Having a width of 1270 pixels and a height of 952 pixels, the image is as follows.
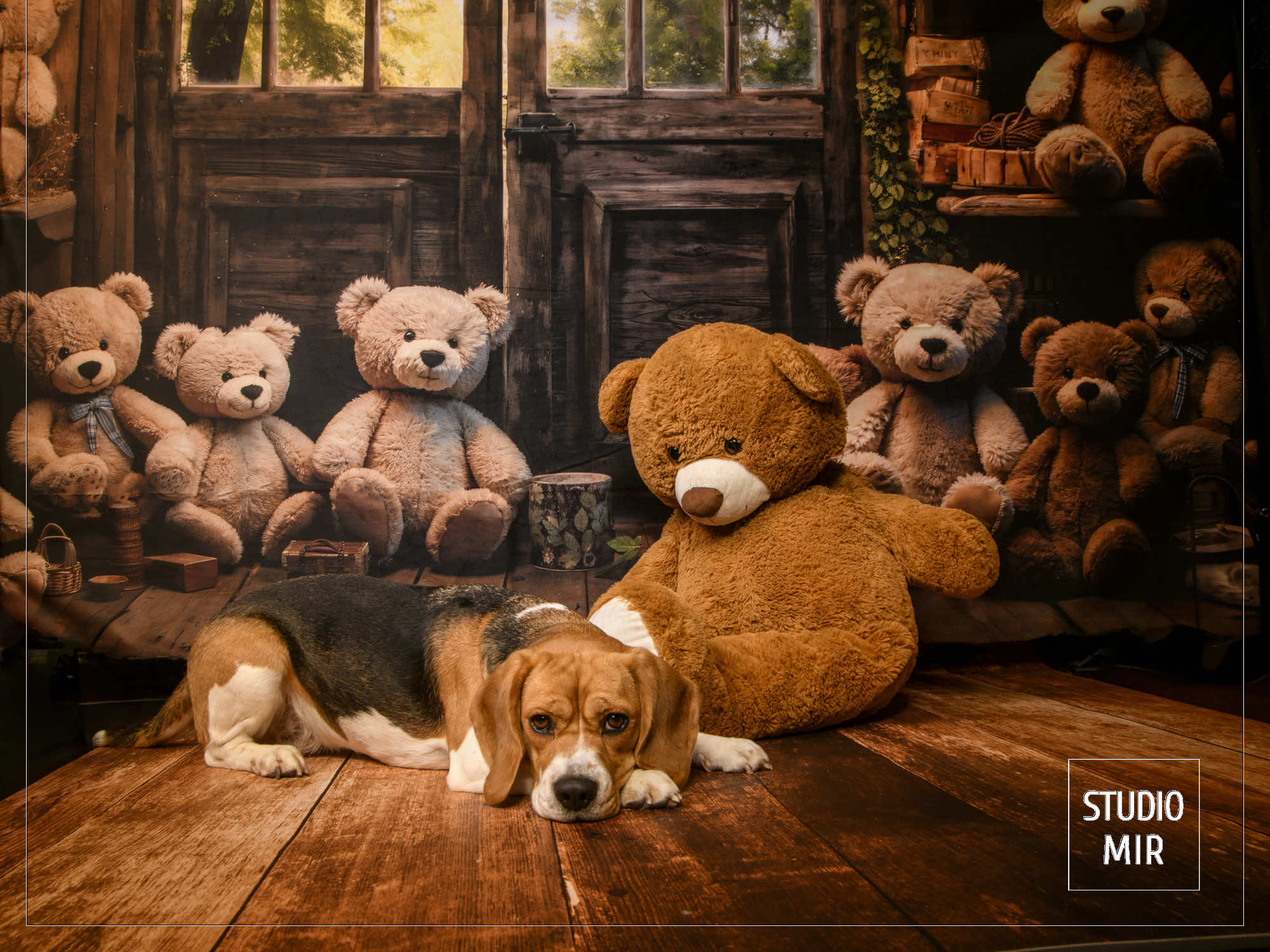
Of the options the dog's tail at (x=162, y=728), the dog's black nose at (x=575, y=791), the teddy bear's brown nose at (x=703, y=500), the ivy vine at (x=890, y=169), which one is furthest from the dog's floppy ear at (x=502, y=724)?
the ivy vine at (x=890, y=169)

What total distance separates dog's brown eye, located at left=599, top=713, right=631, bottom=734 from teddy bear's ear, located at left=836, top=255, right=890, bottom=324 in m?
1.84

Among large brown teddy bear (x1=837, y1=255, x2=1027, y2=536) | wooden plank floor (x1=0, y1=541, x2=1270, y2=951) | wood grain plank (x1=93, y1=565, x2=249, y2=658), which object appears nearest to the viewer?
wooden plank floor (x1=0, y1=541, x2=1270, y2=951)

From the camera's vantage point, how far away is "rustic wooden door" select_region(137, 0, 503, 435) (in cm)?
284

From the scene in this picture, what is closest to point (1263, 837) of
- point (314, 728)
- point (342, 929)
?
point (342, 929)

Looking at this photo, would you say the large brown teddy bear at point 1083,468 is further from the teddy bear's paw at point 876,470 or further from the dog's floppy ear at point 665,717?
the dog's floppy ear at point 665,717

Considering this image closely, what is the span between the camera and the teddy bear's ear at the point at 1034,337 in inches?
121

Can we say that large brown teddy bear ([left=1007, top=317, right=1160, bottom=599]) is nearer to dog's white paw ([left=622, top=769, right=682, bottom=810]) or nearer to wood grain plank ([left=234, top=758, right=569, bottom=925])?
dog's white paw ([left=622, top=769, right=682, bottom=810])

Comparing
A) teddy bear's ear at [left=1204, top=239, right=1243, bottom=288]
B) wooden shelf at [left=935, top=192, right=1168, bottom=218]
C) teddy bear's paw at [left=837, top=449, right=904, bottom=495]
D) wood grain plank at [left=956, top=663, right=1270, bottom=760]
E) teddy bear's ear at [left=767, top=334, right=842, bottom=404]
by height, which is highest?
wooden shelf at [left=935, top=192, right=1168, bottom=218]

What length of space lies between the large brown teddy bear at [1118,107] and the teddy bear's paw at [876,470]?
1.21 meters

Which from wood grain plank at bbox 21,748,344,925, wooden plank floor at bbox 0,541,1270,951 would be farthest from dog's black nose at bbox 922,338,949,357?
wood grain plank at bbox 21,748,344,925

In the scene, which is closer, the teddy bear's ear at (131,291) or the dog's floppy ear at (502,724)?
the dog's floppy ear at (502,724)

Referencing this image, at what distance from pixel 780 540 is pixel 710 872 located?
3.76 feet

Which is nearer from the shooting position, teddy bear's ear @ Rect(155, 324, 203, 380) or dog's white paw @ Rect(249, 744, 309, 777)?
dog's white paw @ Rect(249, 744, 309, 777)

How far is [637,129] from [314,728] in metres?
2.18
